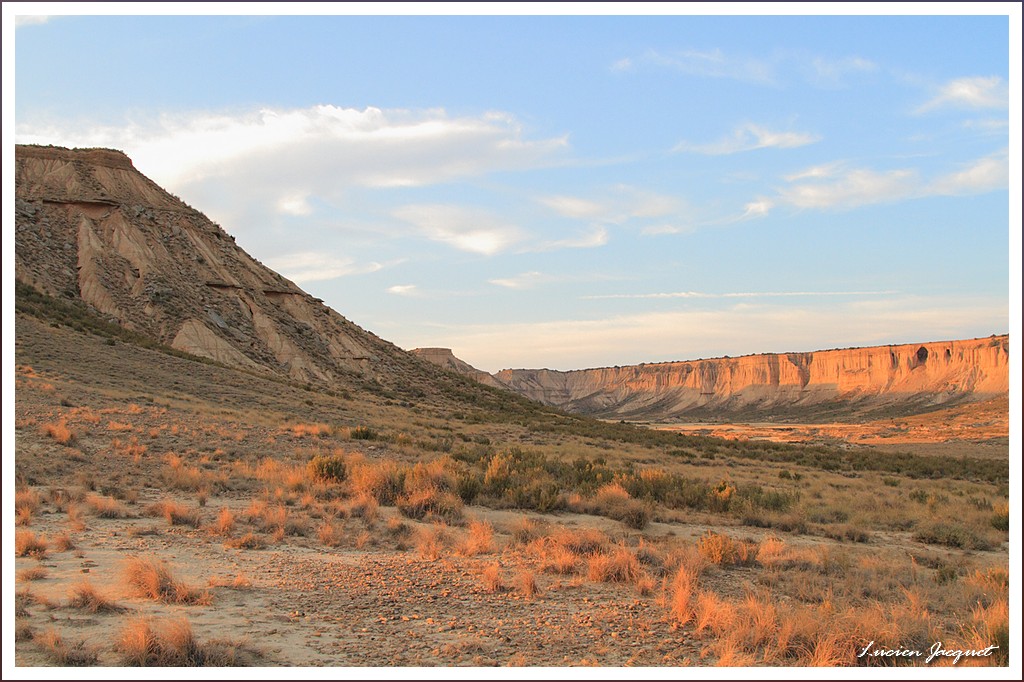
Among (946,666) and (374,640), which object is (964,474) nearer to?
(946,666)

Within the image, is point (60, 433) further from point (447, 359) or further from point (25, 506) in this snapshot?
point (447, 359)

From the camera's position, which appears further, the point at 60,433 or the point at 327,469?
the point at 60,433

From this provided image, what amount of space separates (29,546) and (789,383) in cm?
14672

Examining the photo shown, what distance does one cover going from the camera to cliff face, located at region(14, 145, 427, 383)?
144 feet

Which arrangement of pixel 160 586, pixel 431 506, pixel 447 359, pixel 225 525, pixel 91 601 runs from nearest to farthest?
pixel 91 601
pixel 160 586
pixel 225 525
pixel 431 506
pixel 447 359

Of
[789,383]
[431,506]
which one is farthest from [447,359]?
[431,506]

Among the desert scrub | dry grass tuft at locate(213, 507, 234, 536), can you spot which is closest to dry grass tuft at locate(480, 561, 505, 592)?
dry grass tuft at locate(213, 507, 234, 536)

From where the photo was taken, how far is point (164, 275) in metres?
47.8

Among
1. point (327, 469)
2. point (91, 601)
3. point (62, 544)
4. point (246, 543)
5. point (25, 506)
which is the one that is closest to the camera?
point (91, 601)

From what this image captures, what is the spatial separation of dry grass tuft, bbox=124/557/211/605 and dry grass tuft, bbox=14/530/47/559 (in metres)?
1.68

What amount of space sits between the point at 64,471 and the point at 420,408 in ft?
89.6

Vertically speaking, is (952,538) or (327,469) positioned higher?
(327,469)

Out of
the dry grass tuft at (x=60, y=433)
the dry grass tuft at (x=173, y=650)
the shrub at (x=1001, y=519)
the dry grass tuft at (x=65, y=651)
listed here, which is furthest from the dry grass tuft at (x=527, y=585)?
the dry grass tuft at (x=60, y=433)

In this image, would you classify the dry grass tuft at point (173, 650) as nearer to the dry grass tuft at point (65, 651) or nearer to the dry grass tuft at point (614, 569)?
the dry grass tuft at point (65, 651)
